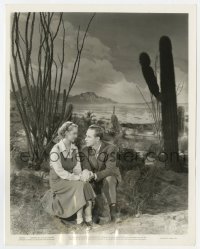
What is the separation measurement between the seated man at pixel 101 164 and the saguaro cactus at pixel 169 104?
0.17m

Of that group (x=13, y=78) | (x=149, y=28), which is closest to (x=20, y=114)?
(x=13, y=78)

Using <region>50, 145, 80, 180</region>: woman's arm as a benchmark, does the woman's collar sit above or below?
above

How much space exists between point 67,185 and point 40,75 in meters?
0.34

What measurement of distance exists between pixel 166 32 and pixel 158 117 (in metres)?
0.26

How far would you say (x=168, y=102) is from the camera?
1311 mm

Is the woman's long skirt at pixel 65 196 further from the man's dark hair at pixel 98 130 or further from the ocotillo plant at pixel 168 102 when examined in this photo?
the ocotillo plant at pixel 168 102

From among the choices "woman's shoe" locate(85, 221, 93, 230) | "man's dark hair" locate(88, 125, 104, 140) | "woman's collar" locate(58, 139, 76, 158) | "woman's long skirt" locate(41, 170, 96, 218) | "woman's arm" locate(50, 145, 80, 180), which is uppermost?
"man's dark hair" locate(88, 125, 104, 140)

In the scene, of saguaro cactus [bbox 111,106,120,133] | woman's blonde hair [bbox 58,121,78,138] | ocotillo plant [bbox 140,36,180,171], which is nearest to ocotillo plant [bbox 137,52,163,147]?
ocotillo plant [bbox 140,36,180,171]

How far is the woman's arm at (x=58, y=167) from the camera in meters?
1.29

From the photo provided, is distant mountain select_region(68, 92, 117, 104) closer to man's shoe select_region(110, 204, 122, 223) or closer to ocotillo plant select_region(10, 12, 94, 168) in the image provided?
ocotillo plant select_region(10, 12, 94, 168)

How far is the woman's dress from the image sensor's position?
1.29 metres

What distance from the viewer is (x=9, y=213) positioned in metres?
1.30

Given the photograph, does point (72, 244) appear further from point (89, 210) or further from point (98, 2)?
point (98, 2)

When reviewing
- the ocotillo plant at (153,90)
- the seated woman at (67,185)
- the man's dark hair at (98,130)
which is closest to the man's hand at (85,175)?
the seated woman at (67,185)
